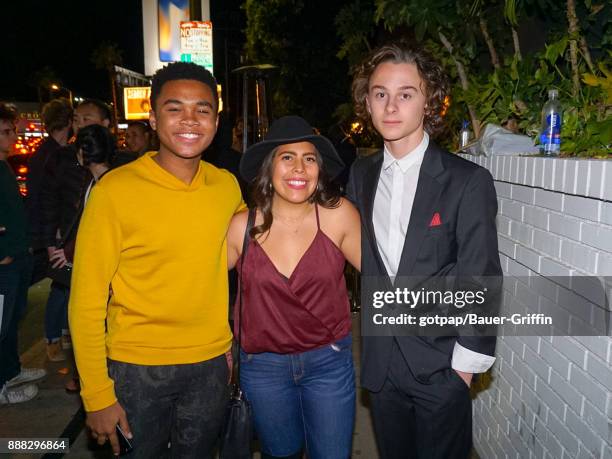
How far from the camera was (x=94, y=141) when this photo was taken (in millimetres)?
3930

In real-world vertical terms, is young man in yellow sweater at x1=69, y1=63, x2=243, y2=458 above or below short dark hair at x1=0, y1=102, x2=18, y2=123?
below

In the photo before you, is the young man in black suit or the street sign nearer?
the young man in black suit

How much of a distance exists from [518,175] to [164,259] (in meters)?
2.03

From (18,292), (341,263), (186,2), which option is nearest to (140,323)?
(341,263)

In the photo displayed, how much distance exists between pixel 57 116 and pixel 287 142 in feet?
13.7

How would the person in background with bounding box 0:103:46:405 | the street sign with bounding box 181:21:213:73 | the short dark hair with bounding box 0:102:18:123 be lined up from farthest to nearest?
1. the street sign with bounding box 181:21:213:73
2. the short dark hair with bounding box 0:102:18:123
3. the person in background with bounding box 0:103:46:405

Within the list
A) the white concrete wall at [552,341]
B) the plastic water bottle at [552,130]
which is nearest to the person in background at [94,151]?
the white concrete wall at [552,341]

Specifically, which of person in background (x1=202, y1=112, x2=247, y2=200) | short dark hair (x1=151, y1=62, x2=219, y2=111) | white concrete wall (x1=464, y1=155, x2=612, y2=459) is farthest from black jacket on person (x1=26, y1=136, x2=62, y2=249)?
white concrete wall (x1=464, y1=155, x2=612, y2=459)

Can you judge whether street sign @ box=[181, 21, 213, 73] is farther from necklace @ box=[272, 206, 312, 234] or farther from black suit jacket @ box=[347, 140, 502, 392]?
black suit jacket @ box=[347, 140, 502, 392]

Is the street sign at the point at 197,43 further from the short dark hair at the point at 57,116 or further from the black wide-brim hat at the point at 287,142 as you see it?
the black wide-brim hat at the point at 287,142

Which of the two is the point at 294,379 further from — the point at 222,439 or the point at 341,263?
the point at 341,263

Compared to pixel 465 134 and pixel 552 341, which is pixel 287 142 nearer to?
pixel 552 341

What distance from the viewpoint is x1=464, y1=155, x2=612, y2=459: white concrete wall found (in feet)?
7.04

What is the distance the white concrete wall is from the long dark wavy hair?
107 cm
